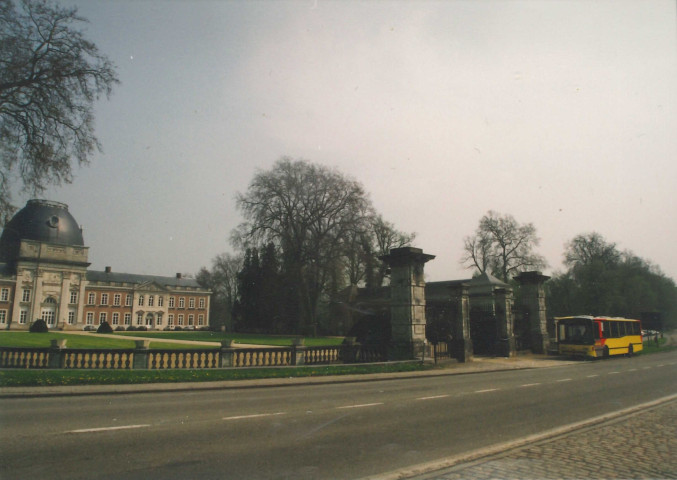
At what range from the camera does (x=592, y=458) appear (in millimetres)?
6094

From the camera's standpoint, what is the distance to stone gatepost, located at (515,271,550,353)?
30672mm

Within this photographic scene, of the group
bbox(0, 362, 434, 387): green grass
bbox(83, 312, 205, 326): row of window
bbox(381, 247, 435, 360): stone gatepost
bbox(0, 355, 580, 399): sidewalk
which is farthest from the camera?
bbox(83, 312, 205, 326): row of window

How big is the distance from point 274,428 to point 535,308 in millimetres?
26786

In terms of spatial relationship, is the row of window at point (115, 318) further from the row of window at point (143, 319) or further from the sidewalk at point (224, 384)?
the sidewalk at point (224, 384)

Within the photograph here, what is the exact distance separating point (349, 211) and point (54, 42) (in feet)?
105

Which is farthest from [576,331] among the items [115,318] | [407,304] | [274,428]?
[115,318]

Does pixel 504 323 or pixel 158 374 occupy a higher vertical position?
pixel 504 323

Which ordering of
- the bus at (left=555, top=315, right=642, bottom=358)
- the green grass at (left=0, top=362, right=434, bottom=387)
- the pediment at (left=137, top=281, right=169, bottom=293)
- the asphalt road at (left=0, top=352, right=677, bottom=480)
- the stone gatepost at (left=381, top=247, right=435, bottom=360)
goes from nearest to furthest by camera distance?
the asphalt road at (left=0, top=352, right=677, bottom=480), the green grass at (left=0, top=362, right=434, bottom=387), the stone gatepost at (left=381, top=247, right=435, bottom=360), the bus at (left=555, top=315, right=642, bottom=358), the pediment at (left=137, top=281, right=169, bottom=293)

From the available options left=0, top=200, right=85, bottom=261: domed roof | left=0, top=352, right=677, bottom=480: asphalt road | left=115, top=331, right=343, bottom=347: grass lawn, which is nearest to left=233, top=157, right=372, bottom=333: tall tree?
left=115, top=331, right=343, bottom=347: grass lawn

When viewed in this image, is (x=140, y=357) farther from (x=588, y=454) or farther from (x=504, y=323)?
(x=504, y=323)

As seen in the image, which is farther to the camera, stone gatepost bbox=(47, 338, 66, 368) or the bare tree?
the bare tree

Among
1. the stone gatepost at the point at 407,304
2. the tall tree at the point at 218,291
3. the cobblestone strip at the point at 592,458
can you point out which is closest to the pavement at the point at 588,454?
the cobblestone strip at the point at 592,458

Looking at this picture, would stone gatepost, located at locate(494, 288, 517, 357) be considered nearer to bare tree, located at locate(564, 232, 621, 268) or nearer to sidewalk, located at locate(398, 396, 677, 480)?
sidewalk, located at locate(398, 396, 677, 480)

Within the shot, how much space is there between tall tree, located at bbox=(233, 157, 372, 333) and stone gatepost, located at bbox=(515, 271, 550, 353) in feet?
65.0
